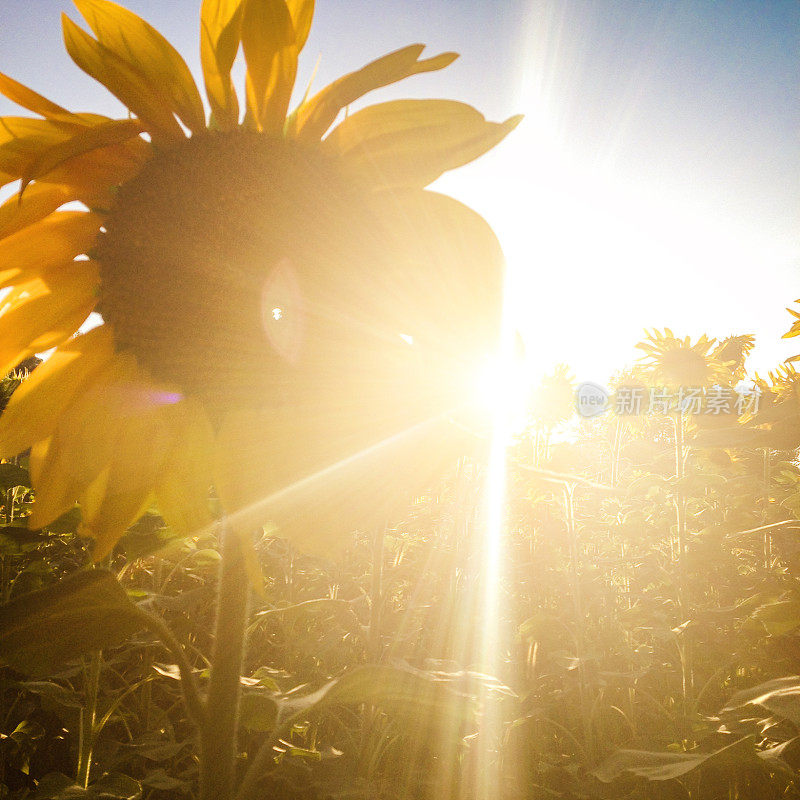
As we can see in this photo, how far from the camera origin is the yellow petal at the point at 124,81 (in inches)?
28.8

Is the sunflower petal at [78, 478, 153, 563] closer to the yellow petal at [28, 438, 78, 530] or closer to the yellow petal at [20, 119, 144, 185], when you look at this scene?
the yellow petal at [28, 438, 78, 530]

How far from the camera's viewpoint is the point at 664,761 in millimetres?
1295

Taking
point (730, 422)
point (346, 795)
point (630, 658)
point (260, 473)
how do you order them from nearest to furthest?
point (260, 473)
point (346, 795)
point (630, 658)
point (730, 422)

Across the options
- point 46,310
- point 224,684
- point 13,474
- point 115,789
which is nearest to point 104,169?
point 46,310

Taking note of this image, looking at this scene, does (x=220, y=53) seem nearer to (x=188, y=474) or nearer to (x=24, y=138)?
(x=24, y=138)

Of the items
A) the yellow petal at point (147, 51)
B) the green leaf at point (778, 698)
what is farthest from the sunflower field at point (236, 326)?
the green leaf at point (778, 698)

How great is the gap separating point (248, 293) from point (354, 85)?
1.05 ft

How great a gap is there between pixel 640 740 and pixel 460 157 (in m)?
3.08

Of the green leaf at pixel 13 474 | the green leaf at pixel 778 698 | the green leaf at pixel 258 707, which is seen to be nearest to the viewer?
the green leaf at pixel 258 707

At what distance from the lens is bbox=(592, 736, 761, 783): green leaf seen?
3.82ft

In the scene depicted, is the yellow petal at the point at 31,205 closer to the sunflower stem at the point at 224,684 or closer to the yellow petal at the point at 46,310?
the yellow petal at the point at 46,310

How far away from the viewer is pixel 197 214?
2.31ft

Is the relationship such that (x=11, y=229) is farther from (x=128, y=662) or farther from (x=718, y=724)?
(x=718, y=724)

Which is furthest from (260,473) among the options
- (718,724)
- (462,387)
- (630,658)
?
(630,658)
